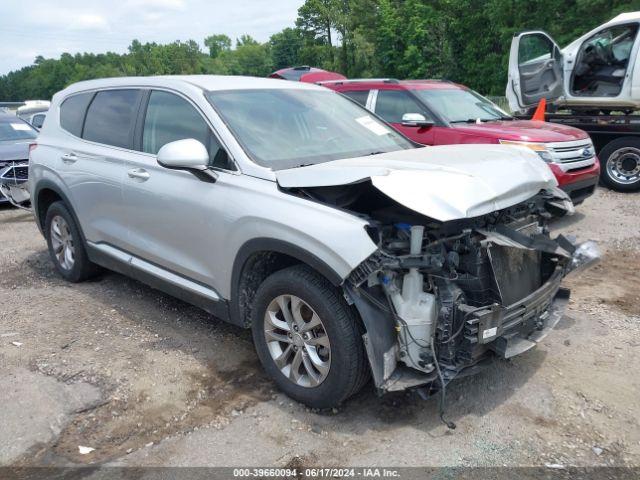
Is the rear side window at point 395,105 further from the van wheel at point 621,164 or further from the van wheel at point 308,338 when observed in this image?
the van wheel at point 308,338

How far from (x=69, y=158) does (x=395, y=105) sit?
4705 mm

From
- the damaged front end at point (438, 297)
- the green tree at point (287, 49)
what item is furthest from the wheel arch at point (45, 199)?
the green tree at point (287, 49)

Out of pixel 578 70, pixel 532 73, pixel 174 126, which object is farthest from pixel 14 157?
pixel 578 70

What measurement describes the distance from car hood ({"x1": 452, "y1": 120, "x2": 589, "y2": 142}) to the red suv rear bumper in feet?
1.39

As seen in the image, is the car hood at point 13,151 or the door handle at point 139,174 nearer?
the door handle at point 139,174

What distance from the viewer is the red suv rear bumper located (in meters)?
A: 6.84

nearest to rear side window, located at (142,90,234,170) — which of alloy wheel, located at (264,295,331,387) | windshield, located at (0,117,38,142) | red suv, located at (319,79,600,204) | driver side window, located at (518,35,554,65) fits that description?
alloy wheel, located at (264,295,331,387)

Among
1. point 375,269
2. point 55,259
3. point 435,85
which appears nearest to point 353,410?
point 375,269

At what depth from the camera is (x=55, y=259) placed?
5.70 meters

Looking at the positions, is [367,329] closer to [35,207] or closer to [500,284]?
[500,284]

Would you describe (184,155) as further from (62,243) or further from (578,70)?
(578,70)

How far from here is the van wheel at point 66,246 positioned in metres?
5.21

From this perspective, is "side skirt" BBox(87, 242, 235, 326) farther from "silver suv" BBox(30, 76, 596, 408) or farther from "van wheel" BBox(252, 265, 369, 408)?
"van wheel" BBox(252, 265, 369, 408)

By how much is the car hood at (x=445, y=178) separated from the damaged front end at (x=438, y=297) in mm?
192
